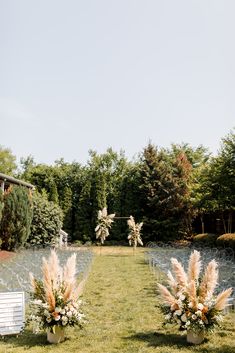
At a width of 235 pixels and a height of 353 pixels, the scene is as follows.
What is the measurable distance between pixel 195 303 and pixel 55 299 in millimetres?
2171

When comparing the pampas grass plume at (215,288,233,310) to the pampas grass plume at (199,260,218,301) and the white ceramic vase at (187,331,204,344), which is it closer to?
the pampas grass plume at (199,260,218,301)

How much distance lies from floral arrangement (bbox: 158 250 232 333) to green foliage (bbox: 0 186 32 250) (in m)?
16.2

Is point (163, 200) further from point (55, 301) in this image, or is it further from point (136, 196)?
point (55, 301)

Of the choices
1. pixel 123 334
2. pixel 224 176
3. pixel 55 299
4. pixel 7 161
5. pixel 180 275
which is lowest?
pixel 123 334

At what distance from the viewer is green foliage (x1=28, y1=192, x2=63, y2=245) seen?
26.9 meters

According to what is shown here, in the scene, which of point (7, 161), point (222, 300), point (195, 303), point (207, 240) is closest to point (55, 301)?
point (195, 303)

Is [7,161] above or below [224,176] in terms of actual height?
above

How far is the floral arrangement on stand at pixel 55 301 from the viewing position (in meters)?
6.61

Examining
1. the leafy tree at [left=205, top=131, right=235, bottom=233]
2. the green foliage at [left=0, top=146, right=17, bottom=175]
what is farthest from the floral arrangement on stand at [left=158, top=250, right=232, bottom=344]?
the green foliage at [left=0, top=146, right=17, bottom=175]

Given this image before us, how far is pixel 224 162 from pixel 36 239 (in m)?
12.6

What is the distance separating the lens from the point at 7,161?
64.8 meters

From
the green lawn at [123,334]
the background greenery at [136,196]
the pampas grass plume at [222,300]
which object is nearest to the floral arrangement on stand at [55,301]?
the green lawn at [123,334]

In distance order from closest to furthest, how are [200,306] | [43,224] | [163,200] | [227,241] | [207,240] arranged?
[200,306] → [227,241] → [207,240] → [43,224] → [163,200]

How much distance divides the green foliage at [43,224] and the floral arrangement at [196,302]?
20881mm
